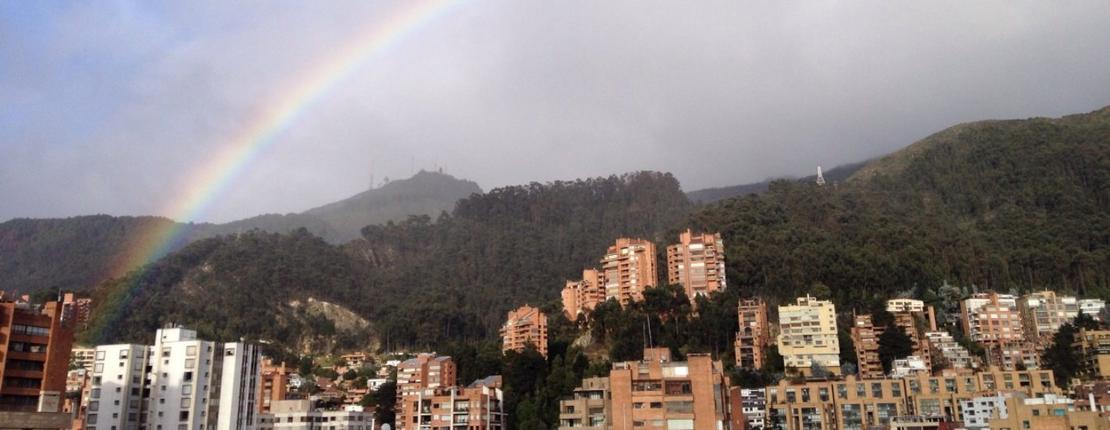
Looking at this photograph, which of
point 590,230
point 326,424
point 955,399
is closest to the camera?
point 955,399

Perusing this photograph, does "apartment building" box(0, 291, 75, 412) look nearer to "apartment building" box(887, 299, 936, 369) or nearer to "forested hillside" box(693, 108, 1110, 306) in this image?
"apartment building" box(887, 299, 936, 369)

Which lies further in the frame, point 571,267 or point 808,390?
point 571,267

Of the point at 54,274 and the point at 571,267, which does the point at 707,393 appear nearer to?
the point at 571,267

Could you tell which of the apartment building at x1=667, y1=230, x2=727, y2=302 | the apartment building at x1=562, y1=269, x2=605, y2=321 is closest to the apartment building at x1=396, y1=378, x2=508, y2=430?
the apartment building at x1=667, y1=230, x2=727, y2=302

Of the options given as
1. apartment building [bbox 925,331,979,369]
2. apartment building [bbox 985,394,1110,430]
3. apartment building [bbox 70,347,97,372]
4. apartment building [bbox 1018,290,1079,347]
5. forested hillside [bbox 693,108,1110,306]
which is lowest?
apartment building [bbox 985,394,1110,430]

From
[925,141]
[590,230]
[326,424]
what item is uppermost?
[925,141]

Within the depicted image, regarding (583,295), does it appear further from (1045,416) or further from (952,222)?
(1045,416)


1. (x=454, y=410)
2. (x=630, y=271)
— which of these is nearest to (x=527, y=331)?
(x=630, y=271)

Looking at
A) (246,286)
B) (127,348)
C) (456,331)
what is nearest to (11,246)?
(246,286)
